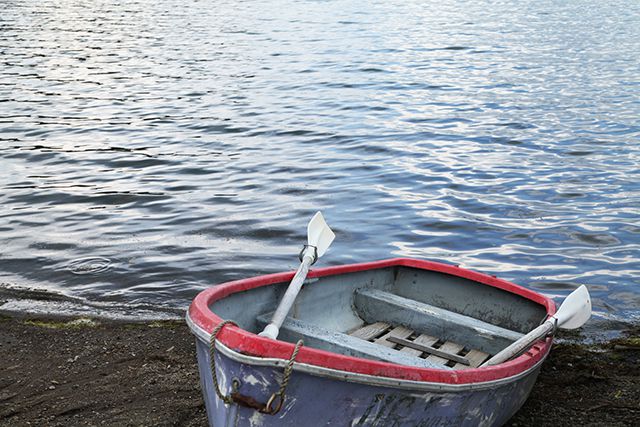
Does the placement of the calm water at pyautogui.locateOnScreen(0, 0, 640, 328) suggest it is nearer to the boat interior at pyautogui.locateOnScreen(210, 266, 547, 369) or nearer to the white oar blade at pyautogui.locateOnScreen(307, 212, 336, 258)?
the boat interior at pyautogui.locateOnScreen(210, 266, 547, 369)

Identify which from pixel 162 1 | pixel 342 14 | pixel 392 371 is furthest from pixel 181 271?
pixel 162 1

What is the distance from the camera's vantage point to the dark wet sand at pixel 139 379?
5621 mm

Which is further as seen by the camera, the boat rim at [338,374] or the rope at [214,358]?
the rope at [214,358]

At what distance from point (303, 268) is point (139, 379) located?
5.11 feet

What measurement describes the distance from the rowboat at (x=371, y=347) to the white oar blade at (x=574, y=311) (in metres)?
0.12

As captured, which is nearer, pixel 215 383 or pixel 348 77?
pixel 215 383

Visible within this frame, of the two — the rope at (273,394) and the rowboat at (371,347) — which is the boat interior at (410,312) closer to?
the rowboat at (371,347)

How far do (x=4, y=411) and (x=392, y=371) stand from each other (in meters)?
2.91

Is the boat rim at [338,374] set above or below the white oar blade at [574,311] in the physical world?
above

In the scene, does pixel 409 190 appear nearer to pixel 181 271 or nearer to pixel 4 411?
pixel 181 271

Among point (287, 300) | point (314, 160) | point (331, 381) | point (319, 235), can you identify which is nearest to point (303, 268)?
point (287, 300)

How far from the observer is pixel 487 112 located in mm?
17562

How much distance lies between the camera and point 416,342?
6.07 metres

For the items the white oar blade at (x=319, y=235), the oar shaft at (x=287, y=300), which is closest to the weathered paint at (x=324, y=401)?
the oar shaft at (x=287, y=300)
